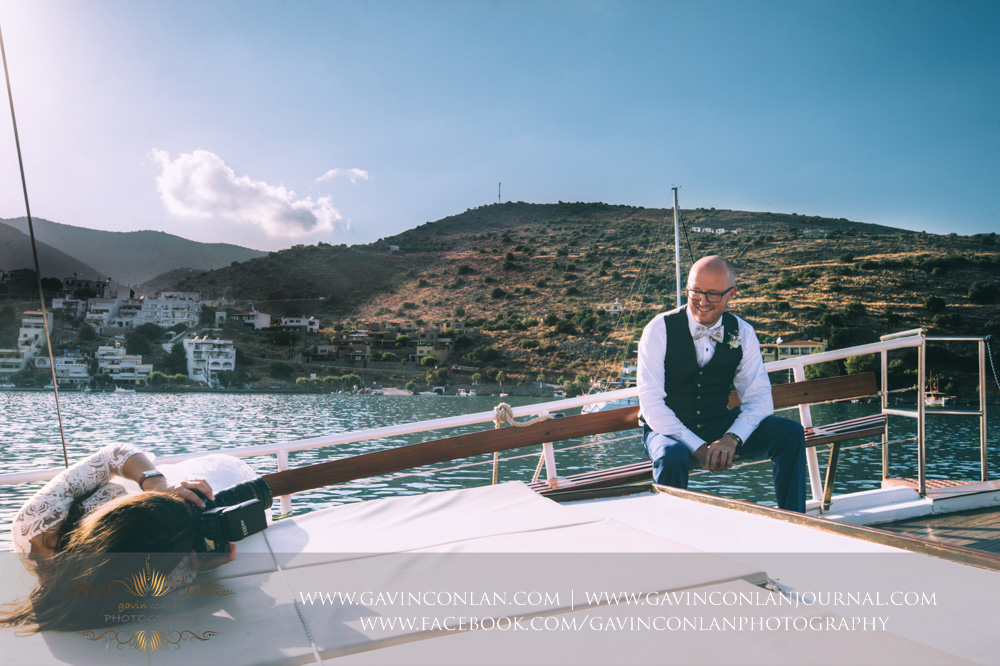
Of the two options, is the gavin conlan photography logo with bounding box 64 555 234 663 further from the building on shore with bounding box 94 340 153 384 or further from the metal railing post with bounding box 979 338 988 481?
the building on shore with bounding box 94 340 153 384

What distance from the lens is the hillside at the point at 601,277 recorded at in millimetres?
38000

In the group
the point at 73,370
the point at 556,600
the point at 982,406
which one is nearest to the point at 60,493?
the point at 556,600

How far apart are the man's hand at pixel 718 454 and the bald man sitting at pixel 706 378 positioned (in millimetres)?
32

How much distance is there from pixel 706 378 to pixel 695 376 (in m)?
0.04

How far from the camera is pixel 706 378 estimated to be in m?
2.10

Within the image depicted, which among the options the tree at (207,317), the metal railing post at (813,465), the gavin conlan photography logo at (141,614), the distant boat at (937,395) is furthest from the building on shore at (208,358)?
the gavin conlan photography logo at (141,614)

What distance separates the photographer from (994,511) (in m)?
2.39

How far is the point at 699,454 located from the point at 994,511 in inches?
56.4

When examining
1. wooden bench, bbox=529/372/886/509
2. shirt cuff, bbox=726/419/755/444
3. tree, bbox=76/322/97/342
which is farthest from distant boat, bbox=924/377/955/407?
tree, bbox=76/322/97/342

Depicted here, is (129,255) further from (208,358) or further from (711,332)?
(711,332)

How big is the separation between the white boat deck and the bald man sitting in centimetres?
60

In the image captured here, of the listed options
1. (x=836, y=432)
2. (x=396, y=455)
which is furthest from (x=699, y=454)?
(x=396, y=455)

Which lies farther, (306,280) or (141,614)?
(306,280)

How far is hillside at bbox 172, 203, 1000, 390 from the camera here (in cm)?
3800
